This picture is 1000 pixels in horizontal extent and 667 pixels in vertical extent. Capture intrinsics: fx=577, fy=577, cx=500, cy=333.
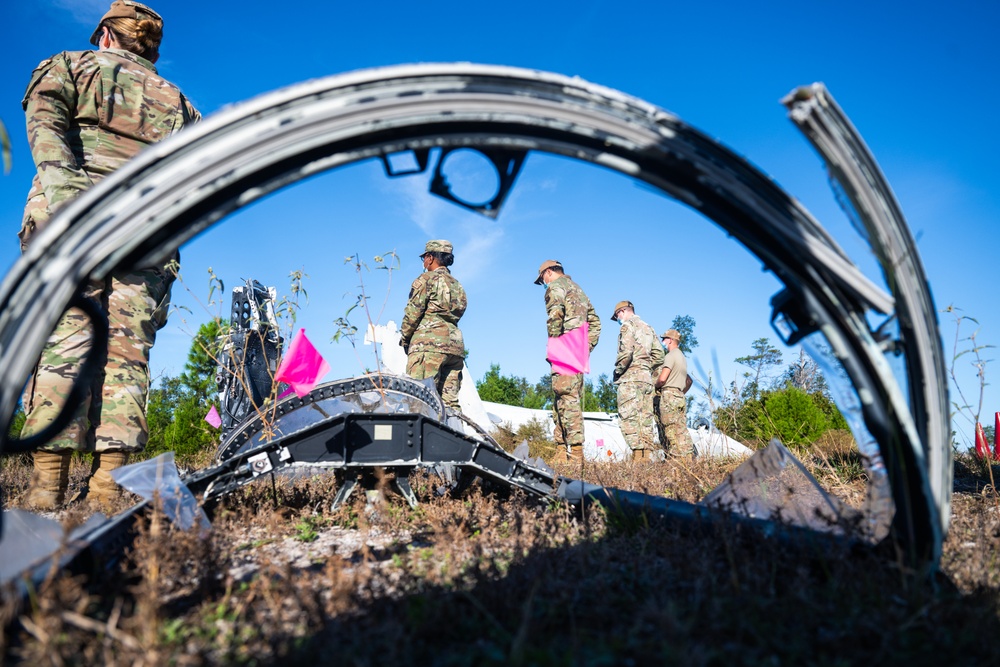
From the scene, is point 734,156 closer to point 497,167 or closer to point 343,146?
point 497,167

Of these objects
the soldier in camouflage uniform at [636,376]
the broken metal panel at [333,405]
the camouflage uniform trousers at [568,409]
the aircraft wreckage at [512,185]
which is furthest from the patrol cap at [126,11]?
the soldier in camouflage uniform at [636,376]

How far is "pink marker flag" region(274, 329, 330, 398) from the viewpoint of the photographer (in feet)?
18.0

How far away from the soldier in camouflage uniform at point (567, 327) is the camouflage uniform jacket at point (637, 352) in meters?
0.93

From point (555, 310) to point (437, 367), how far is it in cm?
246

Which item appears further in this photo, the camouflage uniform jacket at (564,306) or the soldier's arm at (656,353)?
the soldier's arm at (656,353)

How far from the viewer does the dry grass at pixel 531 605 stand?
5.07 ft

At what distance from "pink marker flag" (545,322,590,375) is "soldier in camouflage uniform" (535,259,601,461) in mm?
550

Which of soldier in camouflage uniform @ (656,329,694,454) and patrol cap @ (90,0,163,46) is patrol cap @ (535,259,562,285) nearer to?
soldier in camouflage uniform @ (656,329,694,454)

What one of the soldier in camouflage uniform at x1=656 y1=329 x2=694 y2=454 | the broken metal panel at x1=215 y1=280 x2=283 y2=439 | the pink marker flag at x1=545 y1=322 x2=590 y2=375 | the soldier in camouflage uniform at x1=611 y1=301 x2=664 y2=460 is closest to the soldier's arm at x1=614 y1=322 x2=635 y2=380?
the soldier in camouflage uniform at x1=611 y1=301 x2=664 y2=460

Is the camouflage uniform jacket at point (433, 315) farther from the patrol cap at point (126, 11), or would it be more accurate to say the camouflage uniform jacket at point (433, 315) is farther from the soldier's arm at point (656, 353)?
the patrol cap at point (126, 11)

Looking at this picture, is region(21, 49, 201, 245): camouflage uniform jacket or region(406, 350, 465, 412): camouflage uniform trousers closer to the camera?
region(21, 49, 201, 245): camouflage uniform jacket

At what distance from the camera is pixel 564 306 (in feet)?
34.4

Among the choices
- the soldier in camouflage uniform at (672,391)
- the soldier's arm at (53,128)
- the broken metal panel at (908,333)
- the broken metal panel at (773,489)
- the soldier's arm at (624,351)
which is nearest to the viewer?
the broken metal panel at (908,333)

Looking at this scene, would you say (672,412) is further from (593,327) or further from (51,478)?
(51,478)
